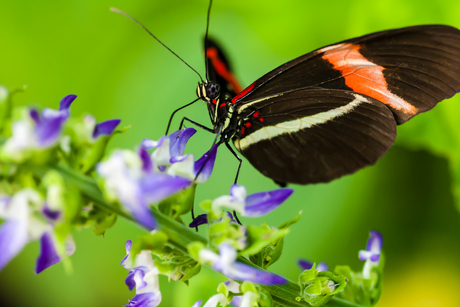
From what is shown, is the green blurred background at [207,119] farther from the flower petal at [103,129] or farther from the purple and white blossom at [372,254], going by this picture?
the flower petal at [103,129]

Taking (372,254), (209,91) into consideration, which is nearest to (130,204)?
(372,254)

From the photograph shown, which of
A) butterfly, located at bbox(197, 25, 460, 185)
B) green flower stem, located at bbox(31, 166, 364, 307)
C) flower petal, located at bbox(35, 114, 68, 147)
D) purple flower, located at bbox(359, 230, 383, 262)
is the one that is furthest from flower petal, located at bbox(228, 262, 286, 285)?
butterfly, located at bbox(197, 25, 460, 185)

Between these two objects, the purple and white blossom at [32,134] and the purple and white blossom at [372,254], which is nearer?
the purple and white blossom at [32,134]

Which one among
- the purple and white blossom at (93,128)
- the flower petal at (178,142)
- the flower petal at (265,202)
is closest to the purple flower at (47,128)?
the purple and white blossom at (93,128)

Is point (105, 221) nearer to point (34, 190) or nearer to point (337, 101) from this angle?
point (34, 190)

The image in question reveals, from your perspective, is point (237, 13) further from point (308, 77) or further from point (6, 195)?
point (6, 195)

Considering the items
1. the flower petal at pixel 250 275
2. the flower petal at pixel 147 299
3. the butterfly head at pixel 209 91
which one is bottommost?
the flower petal at pixel 147 299

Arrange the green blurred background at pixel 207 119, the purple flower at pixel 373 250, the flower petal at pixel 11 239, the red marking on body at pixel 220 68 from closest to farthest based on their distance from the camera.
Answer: the flower petal at pixel 11 239
the purple flower at pixel 373 250
the red marking on body at pixel 220 68
the green blurred background at pixel 207 119

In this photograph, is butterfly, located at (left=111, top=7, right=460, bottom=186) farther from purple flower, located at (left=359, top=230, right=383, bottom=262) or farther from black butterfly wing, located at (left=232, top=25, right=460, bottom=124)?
purple flower, located at (left=359, top=230, right=383, bottom=262)
